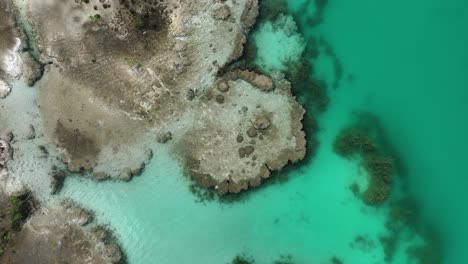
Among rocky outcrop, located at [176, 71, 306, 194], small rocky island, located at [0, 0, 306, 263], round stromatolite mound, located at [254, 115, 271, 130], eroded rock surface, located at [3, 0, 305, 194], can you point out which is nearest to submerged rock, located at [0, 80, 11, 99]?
small rocky island, located at [0, 0, 306, 263]

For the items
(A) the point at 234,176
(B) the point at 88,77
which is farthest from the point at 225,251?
(B) the point at 88,77

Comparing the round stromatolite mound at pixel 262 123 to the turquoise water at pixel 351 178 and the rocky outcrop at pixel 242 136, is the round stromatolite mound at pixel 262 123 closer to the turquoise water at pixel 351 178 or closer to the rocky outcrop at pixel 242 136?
the rocky outcrop at pixel 242 136

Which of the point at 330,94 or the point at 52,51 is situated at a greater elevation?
the point at 330,94

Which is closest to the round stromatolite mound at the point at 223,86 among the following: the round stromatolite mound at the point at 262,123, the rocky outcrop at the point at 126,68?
the rocky outcrop at the point at 126,68

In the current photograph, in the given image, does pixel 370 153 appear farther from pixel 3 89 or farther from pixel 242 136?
pixel 3 89

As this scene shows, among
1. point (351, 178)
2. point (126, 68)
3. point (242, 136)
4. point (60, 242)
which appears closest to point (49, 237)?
point (60, 242)

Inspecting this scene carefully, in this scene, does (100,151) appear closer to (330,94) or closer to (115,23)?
(115,23)
